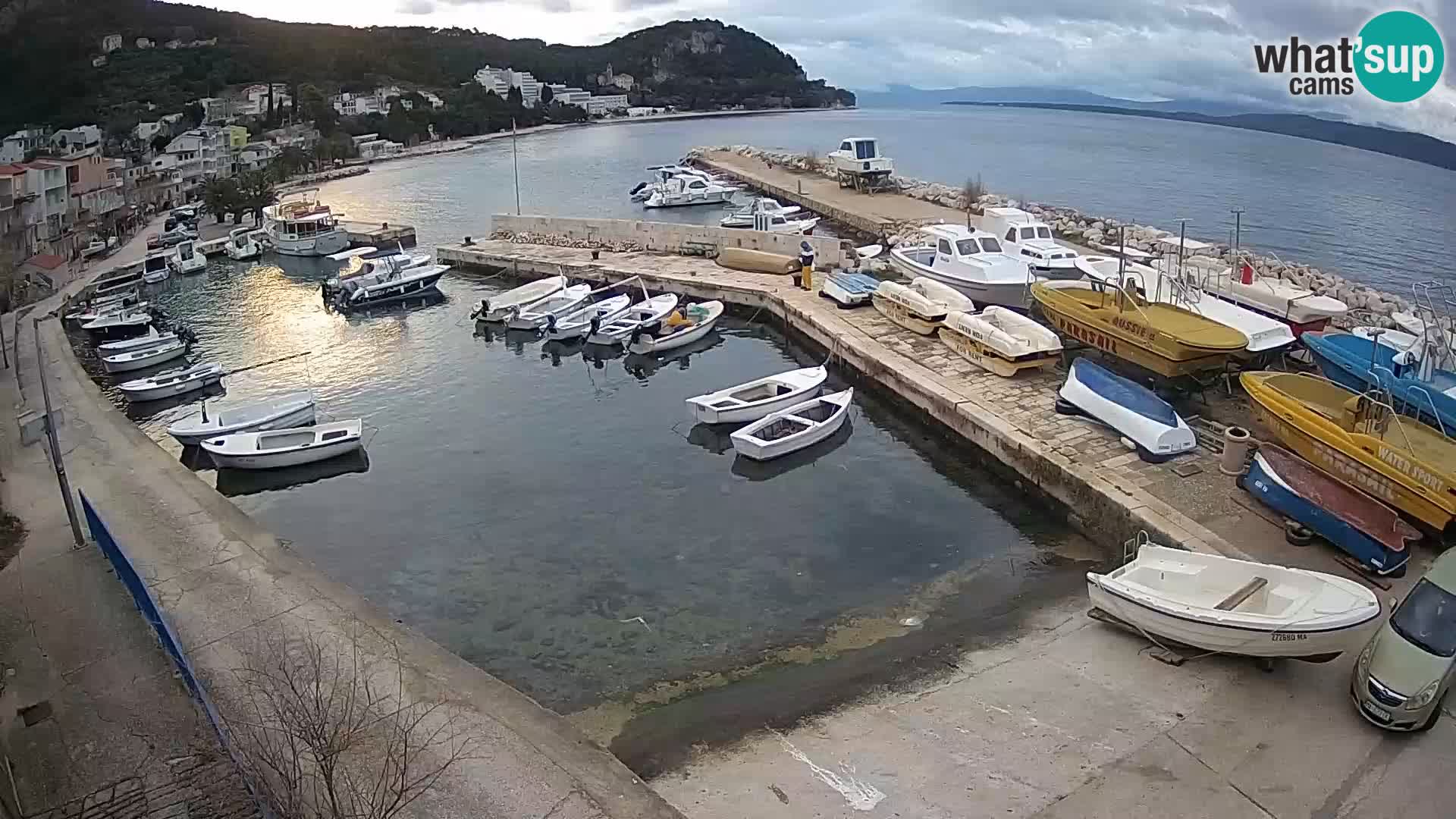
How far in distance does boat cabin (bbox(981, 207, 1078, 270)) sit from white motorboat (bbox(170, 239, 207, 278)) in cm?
2915

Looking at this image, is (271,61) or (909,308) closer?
(909,308)

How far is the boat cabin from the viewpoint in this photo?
23.2 metres

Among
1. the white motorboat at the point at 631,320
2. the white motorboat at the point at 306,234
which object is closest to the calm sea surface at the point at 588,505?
the white motorboat at the point at 631,320

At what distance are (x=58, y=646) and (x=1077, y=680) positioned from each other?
35.2 feet

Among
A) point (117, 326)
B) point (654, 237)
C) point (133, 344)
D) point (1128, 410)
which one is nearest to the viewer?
point (1128, 410)

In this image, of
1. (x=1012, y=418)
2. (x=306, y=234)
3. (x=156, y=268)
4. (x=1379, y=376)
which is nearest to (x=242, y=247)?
(x=306, y=234)

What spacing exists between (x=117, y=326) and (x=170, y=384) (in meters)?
5.92

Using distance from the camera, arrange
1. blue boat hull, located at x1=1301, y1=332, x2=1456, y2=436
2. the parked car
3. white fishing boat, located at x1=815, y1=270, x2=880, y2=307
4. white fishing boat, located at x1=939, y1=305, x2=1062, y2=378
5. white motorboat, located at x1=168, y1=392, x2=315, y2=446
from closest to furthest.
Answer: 1. the parked car
2. blue boat hull, located at x1=1301, y1=332, x2=1456, y2=436
3. white motorboat, located at x1=168, y1=392, x2=315, y2=446
4. white fishing boat, located at x1=939, y1=305, x2=1062, y2=378
5. white fishing boat, located at x1=815, y1=270, x2=880, y2=307

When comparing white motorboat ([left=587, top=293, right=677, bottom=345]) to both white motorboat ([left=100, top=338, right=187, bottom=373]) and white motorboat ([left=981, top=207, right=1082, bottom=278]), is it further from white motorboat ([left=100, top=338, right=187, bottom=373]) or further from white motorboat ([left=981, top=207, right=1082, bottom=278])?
white motorboat ([left=100, top=338, right=187, bottom=373])

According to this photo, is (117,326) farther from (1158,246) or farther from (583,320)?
(1158,246)

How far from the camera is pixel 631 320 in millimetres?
24016

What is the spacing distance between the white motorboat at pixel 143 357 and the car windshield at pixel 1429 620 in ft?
82.1

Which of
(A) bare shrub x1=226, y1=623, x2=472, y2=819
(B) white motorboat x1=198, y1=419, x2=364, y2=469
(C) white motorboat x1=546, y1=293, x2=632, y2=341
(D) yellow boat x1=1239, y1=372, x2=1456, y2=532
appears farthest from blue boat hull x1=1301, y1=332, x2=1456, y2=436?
(B) white motorboat x1=198, y1=419, x2=364, y2=469

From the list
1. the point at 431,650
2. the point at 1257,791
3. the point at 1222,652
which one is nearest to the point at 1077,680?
the point at 1222,652
